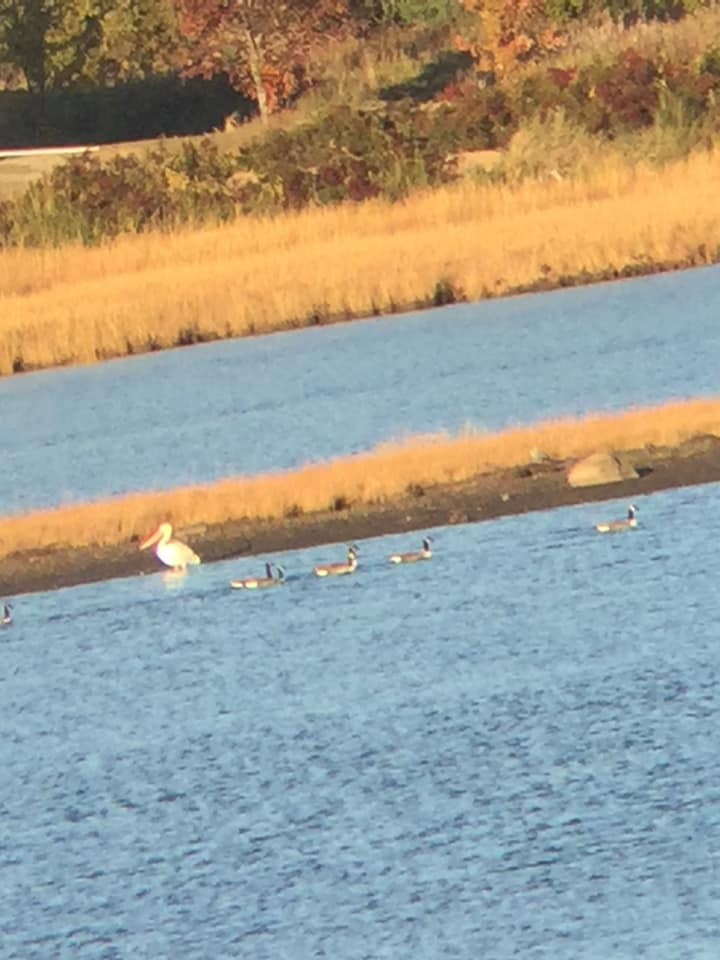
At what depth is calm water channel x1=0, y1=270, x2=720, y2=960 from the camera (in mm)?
11188

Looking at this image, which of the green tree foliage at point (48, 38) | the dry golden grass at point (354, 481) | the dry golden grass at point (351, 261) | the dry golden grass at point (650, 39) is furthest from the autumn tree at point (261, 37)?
the dry golden grass at point (354, 481)

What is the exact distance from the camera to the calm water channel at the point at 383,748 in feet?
36.7

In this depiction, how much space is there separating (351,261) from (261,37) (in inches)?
574

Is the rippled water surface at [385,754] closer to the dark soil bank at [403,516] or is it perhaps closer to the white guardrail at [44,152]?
the dark soil bank at [403,516]

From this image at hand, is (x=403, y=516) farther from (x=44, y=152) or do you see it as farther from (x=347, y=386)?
(x=44, y=152)

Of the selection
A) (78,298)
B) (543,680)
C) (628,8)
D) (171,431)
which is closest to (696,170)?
(78,298)

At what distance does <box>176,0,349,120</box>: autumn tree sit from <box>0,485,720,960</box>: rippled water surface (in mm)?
27906

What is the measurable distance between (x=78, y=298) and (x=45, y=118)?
66.0 feet

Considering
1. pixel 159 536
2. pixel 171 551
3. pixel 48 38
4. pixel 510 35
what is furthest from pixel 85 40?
pixel 171 551

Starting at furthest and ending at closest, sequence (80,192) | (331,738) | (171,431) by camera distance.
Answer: (80,192) → (171,431) → (331,738)

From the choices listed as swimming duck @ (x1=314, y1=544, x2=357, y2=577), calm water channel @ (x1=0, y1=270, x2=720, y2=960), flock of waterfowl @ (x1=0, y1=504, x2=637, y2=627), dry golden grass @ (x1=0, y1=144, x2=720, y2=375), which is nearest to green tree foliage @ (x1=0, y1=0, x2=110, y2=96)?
dry golden grass @ (x1=0, y1=144, x2=720, y2=375)

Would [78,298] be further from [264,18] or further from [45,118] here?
[45,118]

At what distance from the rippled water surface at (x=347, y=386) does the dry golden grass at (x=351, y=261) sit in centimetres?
36

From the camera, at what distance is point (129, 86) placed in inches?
2106
